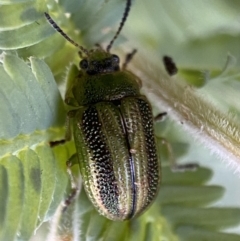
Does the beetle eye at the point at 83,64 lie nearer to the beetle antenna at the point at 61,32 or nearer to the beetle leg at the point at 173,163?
the beetle antenna at the point at 61,32

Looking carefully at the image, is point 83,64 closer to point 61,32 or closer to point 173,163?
point 61,32

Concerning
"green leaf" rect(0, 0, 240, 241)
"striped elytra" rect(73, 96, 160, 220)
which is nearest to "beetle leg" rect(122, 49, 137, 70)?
"green leaf" rect(0, 0, 240, 241)

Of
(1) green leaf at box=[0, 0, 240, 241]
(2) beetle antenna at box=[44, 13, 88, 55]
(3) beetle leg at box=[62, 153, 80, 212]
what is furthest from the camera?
(3) beetle leg at box=[62, 153, 80, 212]

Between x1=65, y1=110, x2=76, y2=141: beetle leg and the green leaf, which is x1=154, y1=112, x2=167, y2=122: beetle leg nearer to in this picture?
the green leaf

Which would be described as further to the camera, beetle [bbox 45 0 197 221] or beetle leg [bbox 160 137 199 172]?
beetle leg [bbox 160 137 199 172]

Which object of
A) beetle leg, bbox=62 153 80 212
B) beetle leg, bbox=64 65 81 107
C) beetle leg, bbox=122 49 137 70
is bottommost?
beetle leg, bbox=62 153 80 212

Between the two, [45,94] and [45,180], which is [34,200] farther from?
[45,94]

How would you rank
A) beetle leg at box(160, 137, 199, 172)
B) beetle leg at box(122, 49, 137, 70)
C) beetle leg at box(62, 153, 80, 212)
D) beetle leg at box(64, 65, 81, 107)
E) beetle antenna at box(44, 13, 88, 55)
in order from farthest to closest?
1. beetle leg at box(122, 49, 137, 70)
2. beetle leg at box(160, 137, 199, 172)
3. beetle leg at box(64, 65, 81, 107)
4. beetle leg at box(62, 153, 80, 212)
5. beetle antenna at box(44, 13, 88, 55)
